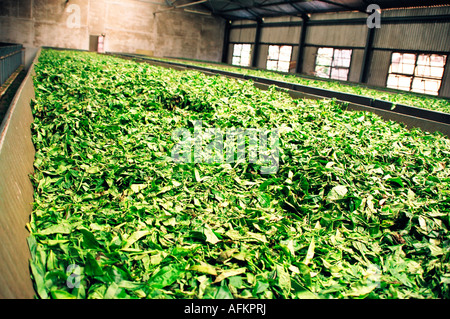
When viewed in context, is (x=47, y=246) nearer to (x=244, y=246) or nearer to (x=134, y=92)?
(x=244, y=246)

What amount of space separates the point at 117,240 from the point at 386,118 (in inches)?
186

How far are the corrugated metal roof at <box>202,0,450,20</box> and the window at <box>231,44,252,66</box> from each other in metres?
2.08

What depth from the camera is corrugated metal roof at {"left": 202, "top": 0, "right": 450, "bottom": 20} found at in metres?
13.9

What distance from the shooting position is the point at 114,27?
855 inches

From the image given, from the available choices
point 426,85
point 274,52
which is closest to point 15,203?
point 426,85

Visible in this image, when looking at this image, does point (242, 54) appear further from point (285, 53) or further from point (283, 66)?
point (283, 66)

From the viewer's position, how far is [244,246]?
1.94 m

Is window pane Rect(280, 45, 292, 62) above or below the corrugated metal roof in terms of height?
below

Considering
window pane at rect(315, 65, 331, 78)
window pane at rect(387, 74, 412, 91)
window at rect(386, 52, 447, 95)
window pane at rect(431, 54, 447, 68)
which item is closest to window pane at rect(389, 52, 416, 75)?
window at rect(386, 52, 447, 95)

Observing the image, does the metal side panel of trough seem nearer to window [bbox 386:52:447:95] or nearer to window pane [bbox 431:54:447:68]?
window [bbox 386:52:447:95]

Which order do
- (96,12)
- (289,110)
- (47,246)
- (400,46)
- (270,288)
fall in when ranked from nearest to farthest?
(270,288), (47,246), (289,110), (400,46), (96,12)

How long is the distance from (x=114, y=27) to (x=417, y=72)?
61.9 feet
